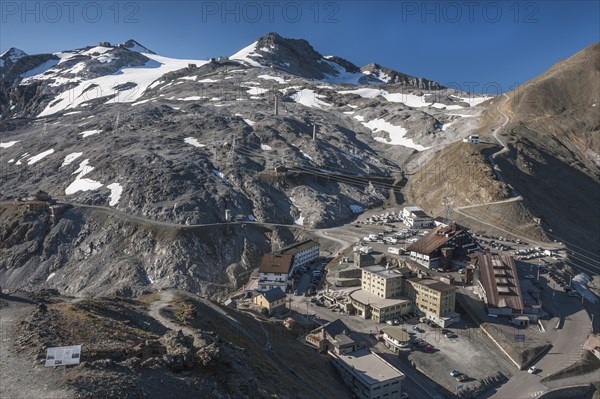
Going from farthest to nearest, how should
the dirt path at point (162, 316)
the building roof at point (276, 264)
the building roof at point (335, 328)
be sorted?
the building roof at point (276, 264) < the building roof at point (335, 328) < the dirt path at point (162, 316)

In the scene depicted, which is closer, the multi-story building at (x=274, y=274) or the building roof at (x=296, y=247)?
the multi-story building at (x=274, y=274)

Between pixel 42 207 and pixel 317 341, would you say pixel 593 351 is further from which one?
pixel 42 207

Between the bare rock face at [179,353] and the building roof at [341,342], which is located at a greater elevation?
the bare rock face at [179,353]

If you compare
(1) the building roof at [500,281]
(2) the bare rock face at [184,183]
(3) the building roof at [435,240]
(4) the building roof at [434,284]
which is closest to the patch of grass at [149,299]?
(2) the bare rock face at [184,183]

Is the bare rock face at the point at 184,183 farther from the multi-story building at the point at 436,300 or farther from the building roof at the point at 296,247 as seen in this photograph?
the multi-story building at the point at 436,300

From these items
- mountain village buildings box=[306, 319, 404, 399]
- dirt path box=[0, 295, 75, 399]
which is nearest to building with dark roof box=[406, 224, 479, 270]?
mountain village buildings box=[306, 319, 404, 399]

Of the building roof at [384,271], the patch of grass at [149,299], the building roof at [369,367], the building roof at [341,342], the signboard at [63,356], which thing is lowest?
the building roof at [369,367]
